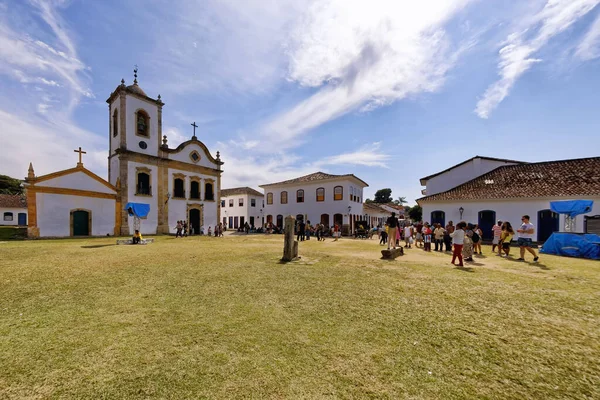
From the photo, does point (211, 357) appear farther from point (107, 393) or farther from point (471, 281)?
point (471, 281)

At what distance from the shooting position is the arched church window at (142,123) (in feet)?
74.8

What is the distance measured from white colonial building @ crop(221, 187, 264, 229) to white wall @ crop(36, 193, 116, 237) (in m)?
19.0

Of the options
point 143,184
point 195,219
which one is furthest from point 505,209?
point 143,184

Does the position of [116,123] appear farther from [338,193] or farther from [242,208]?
[338,193]

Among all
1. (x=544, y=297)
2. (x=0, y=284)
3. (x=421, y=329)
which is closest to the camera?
(x=421, y=329)

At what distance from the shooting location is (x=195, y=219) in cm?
2623

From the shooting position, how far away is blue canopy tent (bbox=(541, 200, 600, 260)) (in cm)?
1009

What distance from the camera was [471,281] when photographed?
6.14 metres

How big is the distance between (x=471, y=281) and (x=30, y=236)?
956 inches

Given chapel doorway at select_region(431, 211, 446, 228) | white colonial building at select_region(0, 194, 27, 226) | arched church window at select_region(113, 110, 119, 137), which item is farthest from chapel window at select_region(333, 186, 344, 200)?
→ white colonial building at select_region(0, 194, 27, 226)

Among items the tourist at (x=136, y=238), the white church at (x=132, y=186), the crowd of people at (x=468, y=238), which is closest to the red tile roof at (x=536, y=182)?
the crowd of people at (x=468, y=238)

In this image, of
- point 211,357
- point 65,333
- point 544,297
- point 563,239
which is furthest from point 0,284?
point 563,239

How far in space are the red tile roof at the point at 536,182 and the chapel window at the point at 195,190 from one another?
841 inches

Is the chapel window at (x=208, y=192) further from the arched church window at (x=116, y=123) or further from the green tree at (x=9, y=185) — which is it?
the green tree at (x=9, y=185)
